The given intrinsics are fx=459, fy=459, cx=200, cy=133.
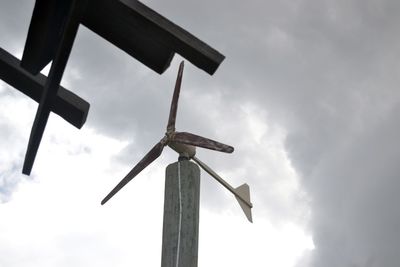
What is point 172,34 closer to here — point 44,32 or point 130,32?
point 130,32

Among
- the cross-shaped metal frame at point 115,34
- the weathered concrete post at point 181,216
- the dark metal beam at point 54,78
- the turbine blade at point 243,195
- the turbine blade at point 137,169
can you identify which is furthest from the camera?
the turbine blade at point 243,195

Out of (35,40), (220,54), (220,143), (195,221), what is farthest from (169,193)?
(35,40)

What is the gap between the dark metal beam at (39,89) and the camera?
4.18 metres

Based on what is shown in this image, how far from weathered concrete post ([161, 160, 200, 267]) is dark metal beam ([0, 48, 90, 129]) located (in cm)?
100

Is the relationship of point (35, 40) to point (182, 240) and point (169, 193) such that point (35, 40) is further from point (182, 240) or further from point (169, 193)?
point (182, 240)

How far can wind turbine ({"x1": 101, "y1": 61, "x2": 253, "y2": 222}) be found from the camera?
16.7ft

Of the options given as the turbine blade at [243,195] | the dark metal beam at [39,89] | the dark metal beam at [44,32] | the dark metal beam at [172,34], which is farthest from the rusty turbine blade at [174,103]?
the dark metal beam at [172,34]

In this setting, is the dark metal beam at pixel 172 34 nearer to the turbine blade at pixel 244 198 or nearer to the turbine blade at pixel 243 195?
the turbine blade at pixel 243 195

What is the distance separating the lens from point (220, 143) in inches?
196

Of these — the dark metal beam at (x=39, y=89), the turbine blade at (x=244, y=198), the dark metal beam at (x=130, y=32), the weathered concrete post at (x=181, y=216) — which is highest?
the turbine blade at (x=244, y=198)

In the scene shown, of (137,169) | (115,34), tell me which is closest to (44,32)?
(115,34)

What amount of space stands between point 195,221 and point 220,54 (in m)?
1.53

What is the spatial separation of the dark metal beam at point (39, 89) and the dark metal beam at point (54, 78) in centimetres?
30

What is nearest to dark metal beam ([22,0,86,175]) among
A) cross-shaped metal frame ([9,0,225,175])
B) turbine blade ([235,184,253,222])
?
cross-shaped metal frame ([9,0,225,175])
